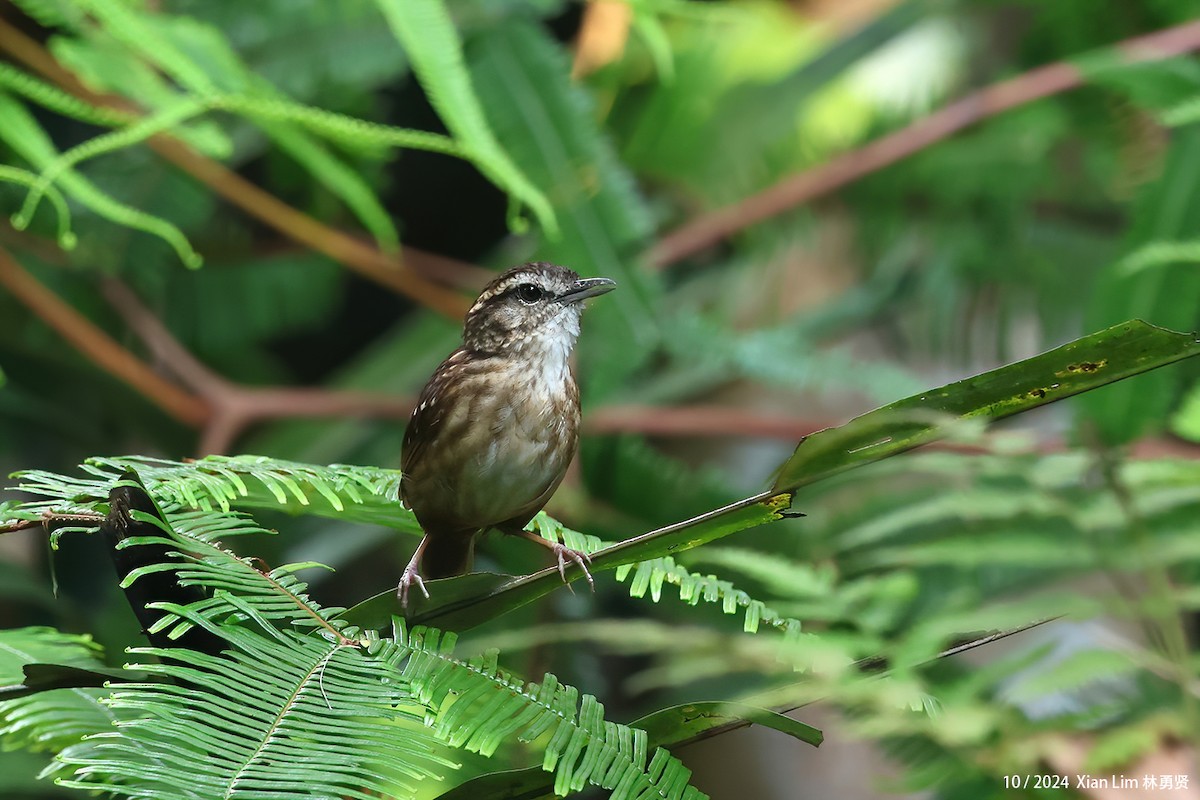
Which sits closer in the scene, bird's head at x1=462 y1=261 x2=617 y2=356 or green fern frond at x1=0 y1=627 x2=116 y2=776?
green fern frond at x1=0 y1=627 x2=116 y2=776

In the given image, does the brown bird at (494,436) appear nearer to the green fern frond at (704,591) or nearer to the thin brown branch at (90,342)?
the green fern frond at (704,591)

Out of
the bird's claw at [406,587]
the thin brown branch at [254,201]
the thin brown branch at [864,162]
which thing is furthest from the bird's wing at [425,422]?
the thin brown branch at [864,162]

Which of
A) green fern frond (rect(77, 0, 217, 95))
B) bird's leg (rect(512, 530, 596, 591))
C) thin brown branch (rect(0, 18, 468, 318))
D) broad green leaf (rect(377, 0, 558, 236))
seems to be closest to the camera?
bird's leg (rect(512, 530, 596, 591))

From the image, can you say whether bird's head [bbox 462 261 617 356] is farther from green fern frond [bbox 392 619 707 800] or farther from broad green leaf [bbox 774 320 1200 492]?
broad green leaf [bbox 774 320 1200 492]

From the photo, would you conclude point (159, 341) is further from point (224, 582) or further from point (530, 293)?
point (224, 582)

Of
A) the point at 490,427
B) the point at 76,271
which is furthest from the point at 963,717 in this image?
the point at 76,271

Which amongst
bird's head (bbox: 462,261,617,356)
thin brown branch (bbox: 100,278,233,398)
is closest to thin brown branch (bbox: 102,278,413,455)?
thin brown branch (bbox: 100,278,233,398)

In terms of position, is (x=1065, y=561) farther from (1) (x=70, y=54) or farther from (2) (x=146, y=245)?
(2) (x=146, y=245)
